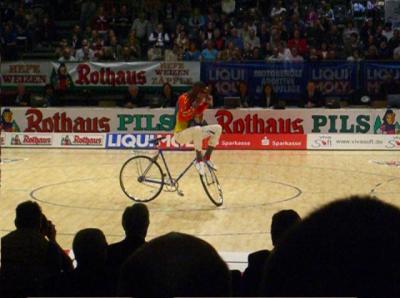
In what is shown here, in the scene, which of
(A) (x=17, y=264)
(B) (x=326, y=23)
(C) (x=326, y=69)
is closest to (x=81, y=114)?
(C) (x=326, y=69)

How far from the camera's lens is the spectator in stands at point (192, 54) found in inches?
890

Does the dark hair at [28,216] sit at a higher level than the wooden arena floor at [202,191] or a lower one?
higher

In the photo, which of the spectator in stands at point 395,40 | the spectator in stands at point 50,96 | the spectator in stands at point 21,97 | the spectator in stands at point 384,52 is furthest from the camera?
the spectator in stands at point 395,40

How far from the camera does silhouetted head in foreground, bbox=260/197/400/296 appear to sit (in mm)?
1165

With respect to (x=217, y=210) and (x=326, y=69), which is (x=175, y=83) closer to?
(x=326, y=69)

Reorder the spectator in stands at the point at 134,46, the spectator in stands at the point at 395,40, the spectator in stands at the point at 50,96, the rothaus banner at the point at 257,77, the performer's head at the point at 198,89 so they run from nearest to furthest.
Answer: the performer's head at the point at 198,89 < the spectator in stands at the point at 50,96 < the rothaus banner at the point at 257,77 < the spectator in stands at the point at 395,40 < the spectator in stands at the point at 134,46

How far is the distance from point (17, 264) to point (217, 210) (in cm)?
732

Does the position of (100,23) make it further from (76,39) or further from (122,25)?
(76,39)

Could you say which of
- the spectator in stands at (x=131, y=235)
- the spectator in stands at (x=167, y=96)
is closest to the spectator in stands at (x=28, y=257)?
the spectator in stands at (x=131, y=235)

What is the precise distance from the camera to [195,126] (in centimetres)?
1161

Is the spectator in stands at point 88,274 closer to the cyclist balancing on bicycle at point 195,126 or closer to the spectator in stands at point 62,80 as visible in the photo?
the cyclist balancing on bicycle at point 195,126

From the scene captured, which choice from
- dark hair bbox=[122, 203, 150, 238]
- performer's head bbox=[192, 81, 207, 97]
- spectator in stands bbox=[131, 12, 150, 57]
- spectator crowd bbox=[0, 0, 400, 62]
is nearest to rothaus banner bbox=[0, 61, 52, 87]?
spectator crowd bbox=[0, 0, 400, 62]

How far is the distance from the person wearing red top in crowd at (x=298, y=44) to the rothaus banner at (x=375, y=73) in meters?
1.97

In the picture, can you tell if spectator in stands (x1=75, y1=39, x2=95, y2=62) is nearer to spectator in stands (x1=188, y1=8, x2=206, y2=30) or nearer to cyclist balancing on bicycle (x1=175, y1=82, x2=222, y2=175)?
spectator in stands (x1=188, y1=8, x2=206, y2=30)
